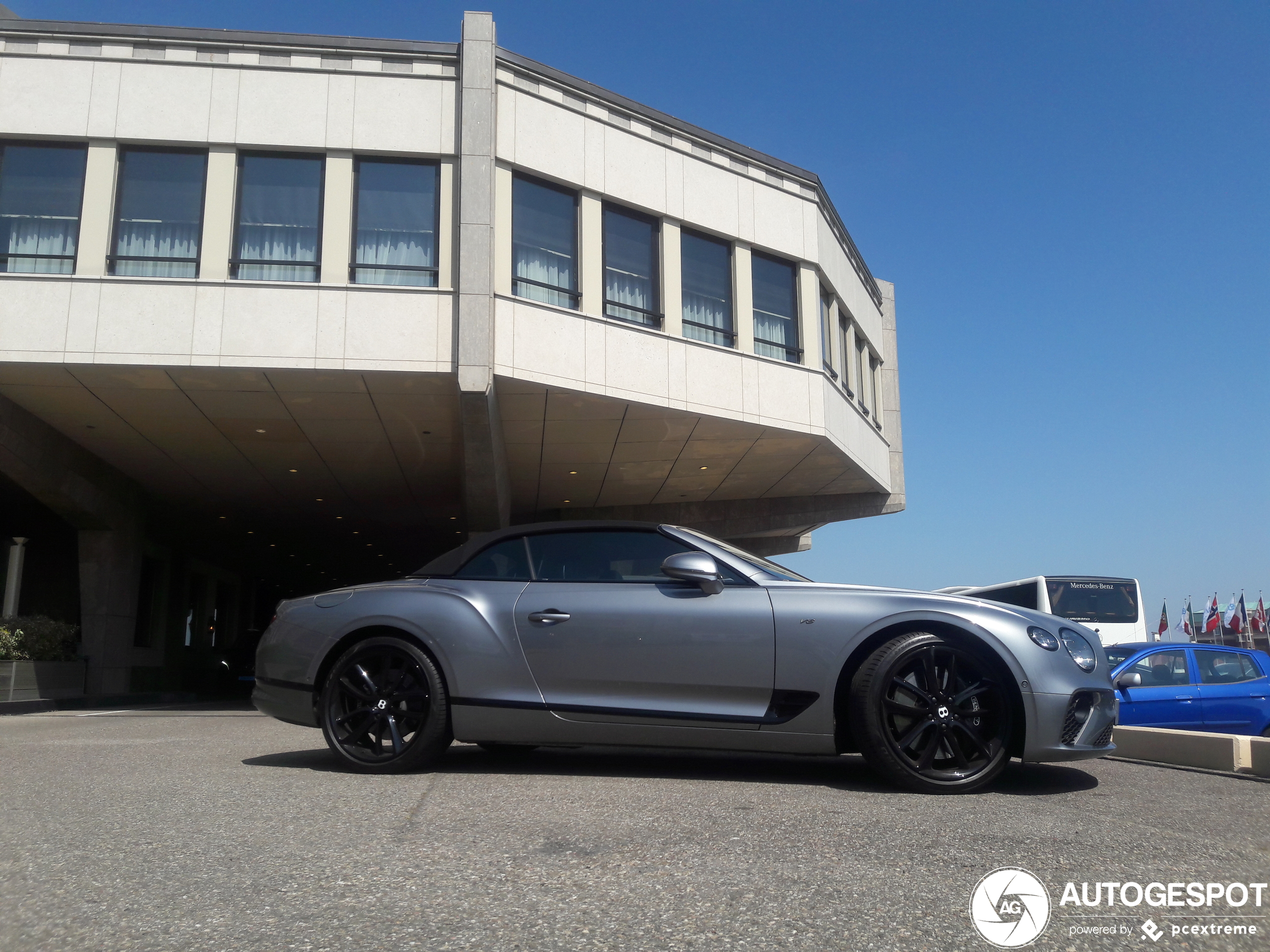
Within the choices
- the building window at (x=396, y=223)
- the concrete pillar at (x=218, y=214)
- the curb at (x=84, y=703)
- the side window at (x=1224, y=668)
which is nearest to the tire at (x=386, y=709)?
the side window at (x=1224, y=668)

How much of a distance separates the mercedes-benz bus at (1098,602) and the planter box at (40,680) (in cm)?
1644

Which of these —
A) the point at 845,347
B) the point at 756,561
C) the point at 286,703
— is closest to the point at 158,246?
the point at 286,703

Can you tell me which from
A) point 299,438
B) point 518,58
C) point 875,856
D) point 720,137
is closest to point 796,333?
point 720,137

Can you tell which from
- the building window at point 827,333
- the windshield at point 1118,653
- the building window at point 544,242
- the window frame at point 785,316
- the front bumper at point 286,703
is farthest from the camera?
the building window at point 827,333

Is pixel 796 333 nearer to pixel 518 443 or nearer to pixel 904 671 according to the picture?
pixel 518 443

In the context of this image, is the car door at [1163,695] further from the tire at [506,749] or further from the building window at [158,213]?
the building window at [158,213]

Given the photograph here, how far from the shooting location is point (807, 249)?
1938cm

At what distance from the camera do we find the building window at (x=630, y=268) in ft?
55.7

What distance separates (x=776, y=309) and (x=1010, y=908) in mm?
17122

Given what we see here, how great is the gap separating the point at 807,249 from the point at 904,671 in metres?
15.8

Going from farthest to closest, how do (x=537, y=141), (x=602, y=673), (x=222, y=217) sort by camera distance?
(x=537, y=141) → (x=222, y=217) → (x=602, y=673)

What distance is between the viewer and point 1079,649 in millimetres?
4758

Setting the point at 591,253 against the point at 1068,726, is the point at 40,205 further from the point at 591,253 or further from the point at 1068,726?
the point at 1068,726

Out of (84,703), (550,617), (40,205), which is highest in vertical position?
(40,205)
